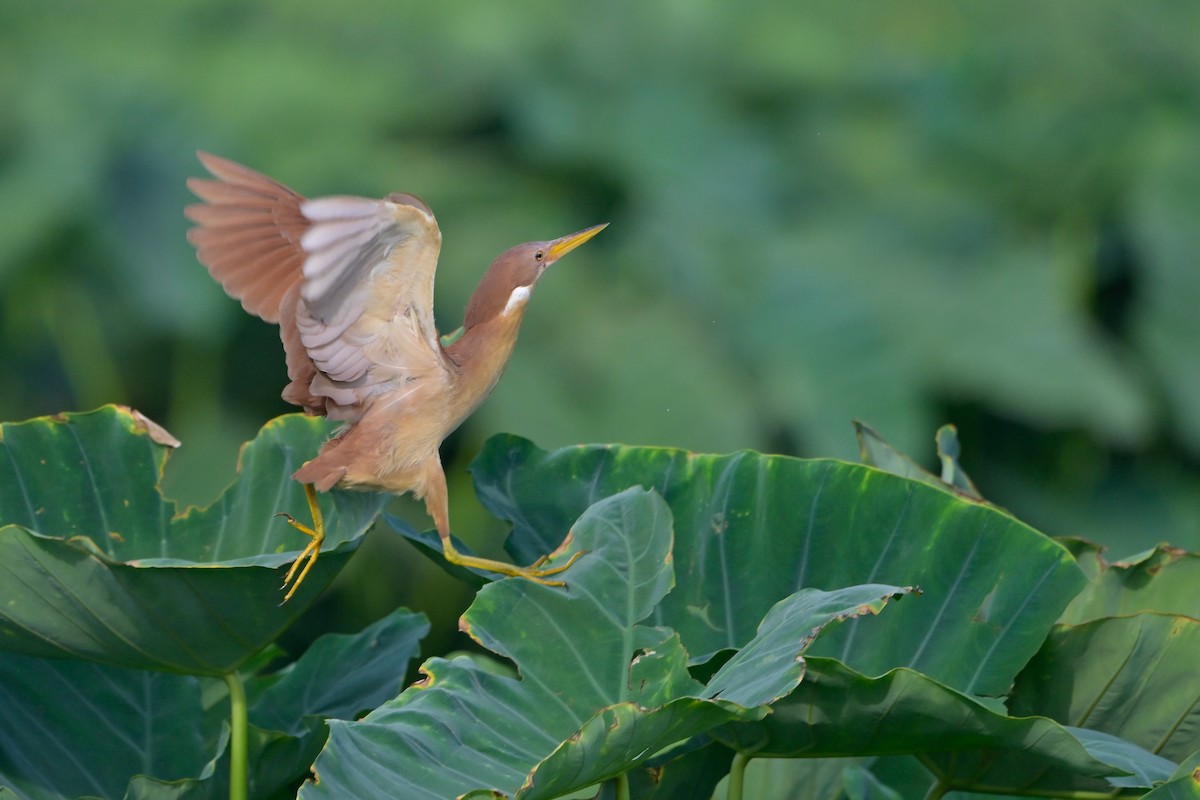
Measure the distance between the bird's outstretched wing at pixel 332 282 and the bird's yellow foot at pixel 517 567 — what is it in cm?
18

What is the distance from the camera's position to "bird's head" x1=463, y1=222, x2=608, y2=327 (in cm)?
152

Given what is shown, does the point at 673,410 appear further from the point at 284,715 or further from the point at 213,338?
the point at 284,715

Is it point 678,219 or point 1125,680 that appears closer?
point 1125,680

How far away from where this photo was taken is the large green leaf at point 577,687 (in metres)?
1.05

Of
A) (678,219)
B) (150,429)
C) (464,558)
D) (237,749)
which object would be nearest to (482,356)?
(464,558)

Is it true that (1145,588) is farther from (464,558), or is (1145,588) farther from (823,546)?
(464,558)

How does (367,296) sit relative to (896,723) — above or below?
above

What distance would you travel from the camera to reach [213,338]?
466cm

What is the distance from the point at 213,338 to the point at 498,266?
3.32m

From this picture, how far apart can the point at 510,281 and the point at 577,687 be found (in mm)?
474

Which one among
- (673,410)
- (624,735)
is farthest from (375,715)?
(673,410)

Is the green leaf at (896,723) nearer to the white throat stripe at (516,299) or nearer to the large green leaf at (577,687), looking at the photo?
the large green leaf at (577,687)

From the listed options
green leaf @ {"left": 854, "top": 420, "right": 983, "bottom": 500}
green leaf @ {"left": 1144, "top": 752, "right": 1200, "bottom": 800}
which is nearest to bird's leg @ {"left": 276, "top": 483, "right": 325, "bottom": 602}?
green leaf @ {"left": 854, "top": 420, "right": 983, "bottom": 500}

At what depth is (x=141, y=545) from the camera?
150 cm
